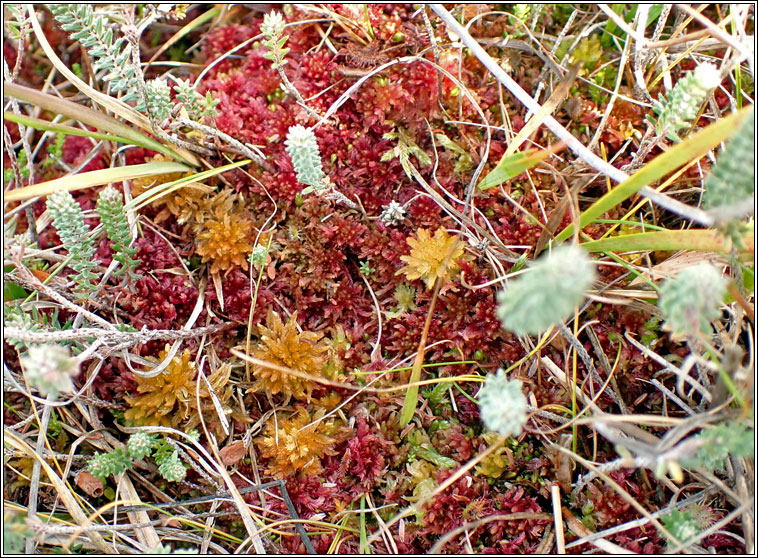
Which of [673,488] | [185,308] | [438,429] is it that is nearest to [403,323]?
[438,429]

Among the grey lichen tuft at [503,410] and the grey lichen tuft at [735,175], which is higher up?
the grey lichen tuft at [735,175]

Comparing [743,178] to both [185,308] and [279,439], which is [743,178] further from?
[185,308]

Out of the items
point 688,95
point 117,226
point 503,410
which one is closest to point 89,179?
point 117,226

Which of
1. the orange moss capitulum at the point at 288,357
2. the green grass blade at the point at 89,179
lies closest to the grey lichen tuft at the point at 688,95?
the orange moss capitulum at the point at 288,357

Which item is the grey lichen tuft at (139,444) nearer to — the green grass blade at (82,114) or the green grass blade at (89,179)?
the green grass blade at (89,179)

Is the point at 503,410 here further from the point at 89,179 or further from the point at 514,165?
the point at 89,179

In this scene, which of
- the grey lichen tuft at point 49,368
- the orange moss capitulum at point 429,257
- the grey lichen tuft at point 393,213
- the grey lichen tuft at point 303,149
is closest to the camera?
the grey lichen tuft at point 49,368
